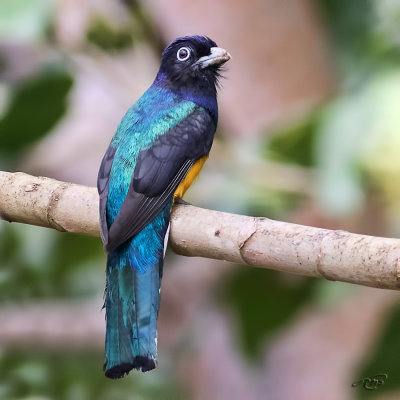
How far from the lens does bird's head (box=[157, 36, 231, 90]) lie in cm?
342

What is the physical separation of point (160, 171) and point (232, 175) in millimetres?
1089

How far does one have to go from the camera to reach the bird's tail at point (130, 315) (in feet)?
7.63

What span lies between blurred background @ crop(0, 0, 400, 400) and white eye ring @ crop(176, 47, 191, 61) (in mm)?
403

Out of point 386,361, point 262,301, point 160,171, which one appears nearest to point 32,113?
point 160,171

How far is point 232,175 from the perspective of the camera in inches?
153

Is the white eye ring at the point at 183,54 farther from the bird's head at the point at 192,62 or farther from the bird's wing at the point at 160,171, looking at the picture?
the bird's wing at the point at 160,171

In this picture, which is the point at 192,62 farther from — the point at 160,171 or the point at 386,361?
the point at 386,361

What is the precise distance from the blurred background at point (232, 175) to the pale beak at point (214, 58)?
44 cm

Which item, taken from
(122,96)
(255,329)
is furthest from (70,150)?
(255,329)

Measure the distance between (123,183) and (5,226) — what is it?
1133 mm

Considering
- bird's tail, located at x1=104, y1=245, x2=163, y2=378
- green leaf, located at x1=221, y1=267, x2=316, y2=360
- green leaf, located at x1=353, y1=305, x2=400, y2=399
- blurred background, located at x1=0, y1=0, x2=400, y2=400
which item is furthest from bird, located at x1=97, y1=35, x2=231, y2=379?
green leaf, located at x1=353, y1=305, x2=400, y2=399

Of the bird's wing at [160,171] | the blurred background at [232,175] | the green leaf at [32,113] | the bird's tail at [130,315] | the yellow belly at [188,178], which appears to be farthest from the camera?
the green leaf at [32,113]

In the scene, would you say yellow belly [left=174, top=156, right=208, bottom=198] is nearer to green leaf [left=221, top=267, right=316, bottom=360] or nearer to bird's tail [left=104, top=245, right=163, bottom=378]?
bird's tail [left=104, top=245, right=163, bottom=378]

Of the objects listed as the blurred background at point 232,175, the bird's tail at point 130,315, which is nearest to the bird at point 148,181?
the bird's tail at point 130,315
